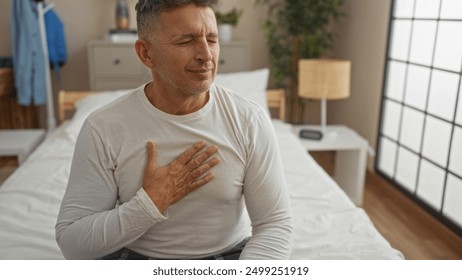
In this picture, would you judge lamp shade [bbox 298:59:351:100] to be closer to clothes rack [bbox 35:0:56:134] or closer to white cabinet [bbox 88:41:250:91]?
white cabinet [bbox 88:41:250:91]

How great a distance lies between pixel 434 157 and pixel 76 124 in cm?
154

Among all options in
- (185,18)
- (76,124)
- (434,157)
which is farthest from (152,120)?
(434,157)

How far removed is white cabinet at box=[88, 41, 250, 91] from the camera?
2520mm

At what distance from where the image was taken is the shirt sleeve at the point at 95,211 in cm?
81

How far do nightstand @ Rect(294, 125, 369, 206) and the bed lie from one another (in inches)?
11.9

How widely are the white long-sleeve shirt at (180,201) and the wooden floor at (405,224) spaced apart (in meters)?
0.84

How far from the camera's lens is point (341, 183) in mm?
2438

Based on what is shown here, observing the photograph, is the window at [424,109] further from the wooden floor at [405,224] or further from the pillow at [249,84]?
the pillow at [249,84]

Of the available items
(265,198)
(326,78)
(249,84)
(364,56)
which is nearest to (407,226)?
(326,78)

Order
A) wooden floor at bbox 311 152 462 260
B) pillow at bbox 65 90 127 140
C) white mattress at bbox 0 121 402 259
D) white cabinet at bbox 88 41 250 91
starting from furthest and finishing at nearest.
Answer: white cabinet at bbox 88 41 250 91
pillow at bbox 65 90 127 140
wooden floor at bbox 311 152 462 260
white mattress at bbox 0 121 402 259

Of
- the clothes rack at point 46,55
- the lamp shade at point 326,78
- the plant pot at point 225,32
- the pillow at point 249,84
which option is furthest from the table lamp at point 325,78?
the clothes rack at point 46,55

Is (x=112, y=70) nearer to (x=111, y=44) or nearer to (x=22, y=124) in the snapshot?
(x=111, y=44)

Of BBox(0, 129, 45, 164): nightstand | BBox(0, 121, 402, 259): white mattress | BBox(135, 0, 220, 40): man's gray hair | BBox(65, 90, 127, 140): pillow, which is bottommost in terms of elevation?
BBox(0, 129, 45, 164): nightstand

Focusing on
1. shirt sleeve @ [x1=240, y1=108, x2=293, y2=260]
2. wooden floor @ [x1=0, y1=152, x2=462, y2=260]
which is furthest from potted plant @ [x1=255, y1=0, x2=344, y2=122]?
shirt sleeve @ [x1=240, y1=108, x2=293, y2=260]
